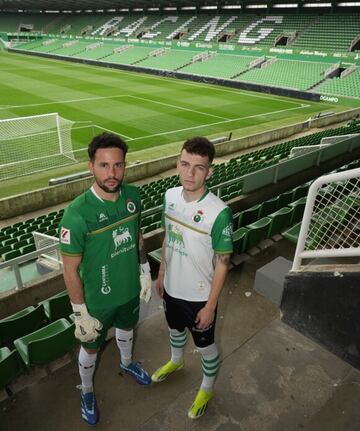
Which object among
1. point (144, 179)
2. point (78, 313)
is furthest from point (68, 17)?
point (78, 313)

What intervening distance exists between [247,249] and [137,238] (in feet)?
9.76

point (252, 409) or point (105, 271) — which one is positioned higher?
point (105, 271)

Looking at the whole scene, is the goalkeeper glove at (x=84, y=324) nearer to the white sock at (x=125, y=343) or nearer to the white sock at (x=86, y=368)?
the white sock at (x=86, y=368)

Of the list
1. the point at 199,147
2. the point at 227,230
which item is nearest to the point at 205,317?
the point at 227,230

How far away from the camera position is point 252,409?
3.01 metres

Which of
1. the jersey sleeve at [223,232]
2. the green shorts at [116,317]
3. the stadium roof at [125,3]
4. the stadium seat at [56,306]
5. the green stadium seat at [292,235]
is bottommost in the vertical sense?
the stadium seat at [56,306]

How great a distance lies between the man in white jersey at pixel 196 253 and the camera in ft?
8.14

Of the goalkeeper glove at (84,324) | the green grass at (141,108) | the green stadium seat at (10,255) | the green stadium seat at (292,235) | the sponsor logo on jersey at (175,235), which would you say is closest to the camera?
the goalkeeper glove at (84,324)

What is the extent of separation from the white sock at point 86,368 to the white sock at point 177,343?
735mm

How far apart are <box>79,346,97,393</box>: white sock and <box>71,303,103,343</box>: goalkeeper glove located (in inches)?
10.3

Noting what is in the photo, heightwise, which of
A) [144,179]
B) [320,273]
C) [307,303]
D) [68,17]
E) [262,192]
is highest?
[68,17]

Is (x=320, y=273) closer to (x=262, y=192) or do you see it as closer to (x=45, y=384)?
(x=45, y=384)

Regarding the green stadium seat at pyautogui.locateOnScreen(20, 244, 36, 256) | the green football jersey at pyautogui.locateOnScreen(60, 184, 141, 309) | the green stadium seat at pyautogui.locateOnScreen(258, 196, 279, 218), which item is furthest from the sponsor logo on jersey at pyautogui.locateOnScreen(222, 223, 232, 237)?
the green stadium seat at pyautogui.locateOnScreen(20, 244, 36, 256)

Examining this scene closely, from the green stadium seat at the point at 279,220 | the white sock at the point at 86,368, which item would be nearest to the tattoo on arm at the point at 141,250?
the white sock at the point at 86,368
